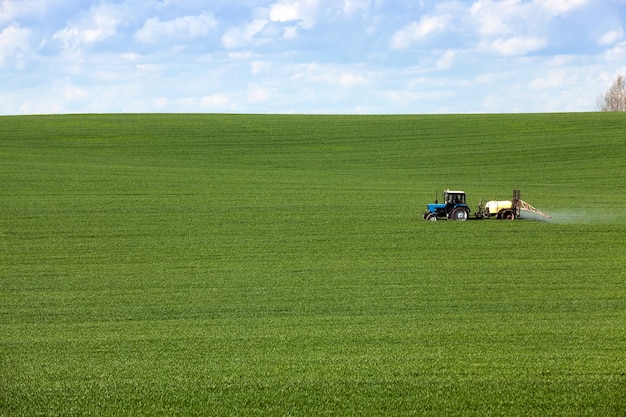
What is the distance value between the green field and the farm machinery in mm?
614

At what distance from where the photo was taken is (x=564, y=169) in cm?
4691

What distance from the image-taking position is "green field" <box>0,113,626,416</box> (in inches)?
452

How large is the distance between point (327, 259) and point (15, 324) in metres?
9.48

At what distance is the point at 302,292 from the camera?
1866 cm

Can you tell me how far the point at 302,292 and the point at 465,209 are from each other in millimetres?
12566

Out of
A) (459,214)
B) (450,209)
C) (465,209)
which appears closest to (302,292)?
(450,209)

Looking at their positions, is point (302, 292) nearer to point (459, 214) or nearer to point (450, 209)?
point (450, 209)

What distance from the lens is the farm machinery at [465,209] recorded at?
29.4 metres

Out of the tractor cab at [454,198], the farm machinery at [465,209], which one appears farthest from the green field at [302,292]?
the tractor cab at [454,198]

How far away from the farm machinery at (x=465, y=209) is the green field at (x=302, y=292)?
0.61 metres

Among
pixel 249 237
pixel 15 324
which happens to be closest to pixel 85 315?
pixel 15 324

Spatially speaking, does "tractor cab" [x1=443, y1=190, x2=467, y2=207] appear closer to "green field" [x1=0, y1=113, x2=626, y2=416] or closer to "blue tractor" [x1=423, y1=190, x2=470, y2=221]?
"blue tractor" [x1=423, y1=190, x2=470, y2=221]

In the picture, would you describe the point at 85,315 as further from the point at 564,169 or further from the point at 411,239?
the point at 564,169

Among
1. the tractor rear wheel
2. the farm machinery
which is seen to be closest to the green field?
the tractor rear wheel
